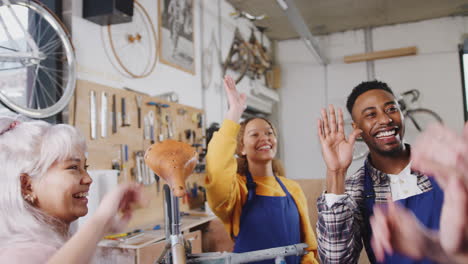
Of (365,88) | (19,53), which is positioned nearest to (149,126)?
(19,53)

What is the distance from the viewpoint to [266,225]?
64.5 inches

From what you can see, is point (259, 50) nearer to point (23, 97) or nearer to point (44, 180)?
point (23, 97)

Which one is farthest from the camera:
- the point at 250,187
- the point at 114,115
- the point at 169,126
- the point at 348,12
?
the point at 348,12

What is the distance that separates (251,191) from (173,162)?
82 centimetres

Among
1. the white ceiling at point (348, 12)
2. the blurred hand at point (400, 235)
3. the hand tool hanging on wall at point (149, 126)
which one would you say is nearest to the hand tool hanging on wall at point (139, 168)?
the hand tool hanging on wall at point (149, 126)

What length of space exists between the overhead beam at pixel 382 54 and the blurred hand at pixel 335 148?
584 centimetres

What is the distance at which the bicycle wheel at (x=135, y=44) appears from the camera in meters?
3.13

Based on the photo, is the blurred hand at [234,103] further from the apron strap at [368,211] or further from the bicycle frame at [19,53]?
the bicycle frame at [19,53]

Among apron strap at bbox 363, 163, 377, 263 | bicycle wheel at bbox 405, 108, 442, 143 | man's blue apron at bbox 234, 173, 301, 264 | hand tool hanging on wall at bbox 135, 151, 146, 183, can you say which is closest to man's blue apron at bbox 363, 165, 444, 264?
apron strap at bbox 363, 163, 377, 263

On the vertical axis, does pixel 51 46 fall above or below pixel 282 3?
below

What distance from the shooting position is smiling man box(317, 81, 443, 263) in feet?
4.30

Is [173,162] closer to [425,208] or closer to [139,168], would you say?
[425,208]

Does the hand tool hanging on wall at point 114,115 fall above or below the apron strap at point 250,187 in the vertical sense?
above

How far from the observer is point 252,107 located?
628 cm
